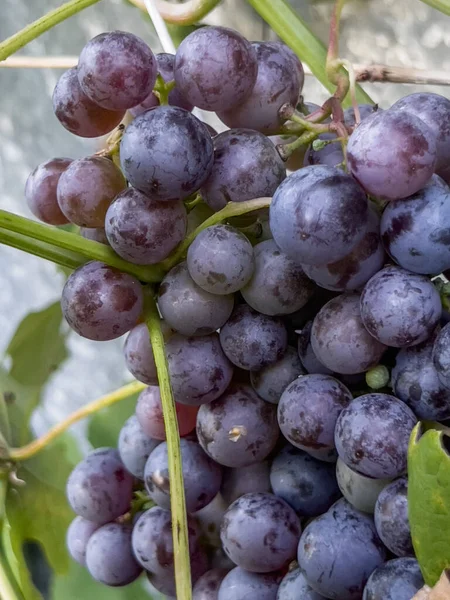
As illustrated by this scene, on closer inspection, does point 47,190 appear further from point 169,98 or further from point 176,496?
point 176,496

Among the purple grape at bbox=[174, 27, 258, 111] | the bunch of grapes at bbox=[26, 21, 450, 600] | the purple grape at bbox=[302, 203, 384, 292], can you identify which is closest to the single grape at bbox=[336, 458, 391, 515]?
the bunch of grapes at bbox=[26, 21, 450, 600]

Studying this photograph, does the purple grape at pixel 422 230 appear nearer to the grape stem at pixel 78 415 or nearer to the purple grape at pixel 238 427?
the purple grape at pixel 238 427

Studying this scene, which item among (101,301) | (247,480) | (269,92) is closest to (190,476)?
(247,480)

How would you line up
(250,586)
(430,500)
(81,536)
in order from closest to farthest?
(430,500) < (250,586) < (81,536)

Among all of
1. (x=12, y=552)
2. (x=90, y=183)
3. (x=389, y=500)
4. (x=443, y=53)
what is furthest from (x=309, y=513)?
(x=443, y=53)

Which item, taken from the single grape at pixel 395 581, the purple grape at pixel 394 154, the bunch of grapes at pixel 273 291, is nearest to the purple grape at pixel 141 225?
the bunch of grapes at pixel 273 291

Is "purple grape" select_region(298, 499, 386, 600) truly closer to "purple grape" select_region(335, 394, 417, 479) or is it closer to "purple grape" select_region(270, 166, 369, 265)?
"purple grape" select_region(335, 394, 417, 479)
